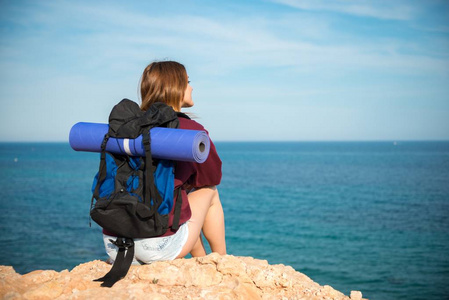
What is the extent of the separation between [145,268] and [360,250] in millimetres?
20493

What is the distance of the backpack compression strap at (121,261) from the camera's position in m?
3.27

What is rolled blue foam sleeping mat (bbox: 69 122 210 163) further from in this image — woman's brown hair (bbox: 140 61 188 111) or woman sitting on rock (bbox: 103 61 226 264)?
woman's brown hair (bbox: 140 61 188 111)

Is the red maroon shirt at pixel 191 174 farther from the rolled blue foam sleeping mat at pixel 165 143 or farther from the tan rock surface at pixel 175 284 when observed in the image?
the tan rock surface at pixel 175 284

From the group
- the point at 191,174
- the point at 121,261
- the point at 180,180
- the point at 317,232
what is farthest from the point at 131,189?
the point at 317,232

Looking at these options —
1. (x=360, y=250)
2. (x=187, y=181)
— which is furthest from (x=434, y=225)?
(x=187, y=181)

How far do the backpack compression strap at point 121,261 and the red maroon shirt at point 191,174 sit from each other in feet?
0.44

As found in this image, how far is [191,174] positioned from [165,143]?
0.59 m

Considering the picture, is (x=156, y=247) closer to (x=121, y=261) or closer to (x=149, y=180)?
(x=121, y=261)

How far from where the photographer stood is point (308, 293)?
3.81 meters

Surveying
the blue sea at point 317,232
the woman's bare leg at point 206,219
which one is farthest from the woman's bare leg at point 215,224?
the blue sea at point 317,232

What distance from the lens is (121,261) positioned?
132 inches

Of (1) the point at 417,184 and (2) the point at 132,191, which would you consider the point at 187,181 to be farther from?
(1) the point at 417,184

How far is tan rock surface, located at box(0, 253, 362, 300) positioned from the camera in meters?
3.13

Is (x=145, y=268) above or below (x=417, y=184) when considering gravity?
above
